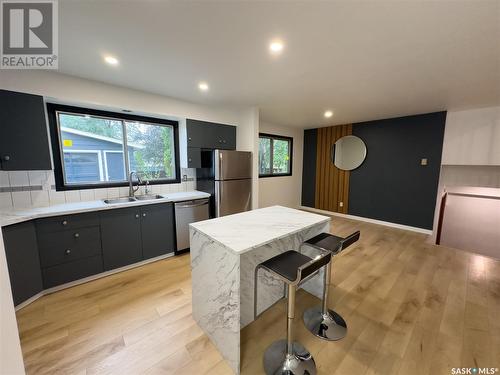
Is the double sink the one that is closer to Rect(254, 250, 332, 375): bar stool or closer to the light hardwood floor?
the light hardwood floor

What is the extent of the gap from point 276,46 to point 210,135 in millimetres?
2013

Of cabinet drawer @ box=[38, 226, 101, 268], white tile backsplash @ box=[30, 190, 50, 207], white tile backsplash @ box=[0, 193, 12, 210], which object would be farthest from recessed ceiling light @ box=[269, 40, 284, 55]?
white tile backsplash @ box=[0, 193, 12, 210]

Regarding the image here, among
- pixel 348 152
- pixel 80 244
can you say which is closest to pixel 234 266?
pixel 80 244

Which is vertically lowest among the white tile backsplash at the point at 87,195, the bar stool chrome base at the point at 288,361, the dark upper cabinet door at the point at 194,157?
the bar stool chrome base at the point at 288,361

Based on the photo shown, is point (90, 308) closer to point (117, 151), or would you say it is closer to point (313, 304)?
point (117, 151)

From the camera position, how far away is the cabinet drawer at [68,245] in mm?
2070

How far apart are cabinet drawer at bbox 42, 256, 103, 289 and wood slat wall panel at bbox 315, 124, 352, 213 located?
5.05 meters

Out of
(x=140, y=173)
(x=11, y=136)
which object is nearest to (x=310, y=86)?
(x=140, y=173)

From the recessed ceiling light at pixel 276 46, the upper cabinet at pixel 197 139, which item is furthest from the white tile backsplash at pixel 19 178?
the recessed ceiling light at pixel 276 46

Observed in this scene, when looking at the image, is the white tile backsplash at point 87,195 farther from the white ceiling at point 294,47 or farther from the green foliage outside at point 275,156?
the green foliage outside at point 275,156

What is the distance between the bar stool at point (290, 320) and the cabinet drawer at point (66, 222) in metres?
2.10

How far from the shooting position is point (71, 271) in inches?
87.7

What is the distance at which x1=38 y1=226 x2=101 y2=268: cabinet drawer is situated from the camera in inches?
81.5

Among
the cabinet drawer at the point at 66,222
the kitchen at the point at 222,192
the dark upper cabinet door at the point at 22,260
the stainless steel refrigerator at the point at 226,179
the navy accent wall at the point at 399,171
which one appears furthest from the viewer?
the navy accent wall at the point at 399,171
